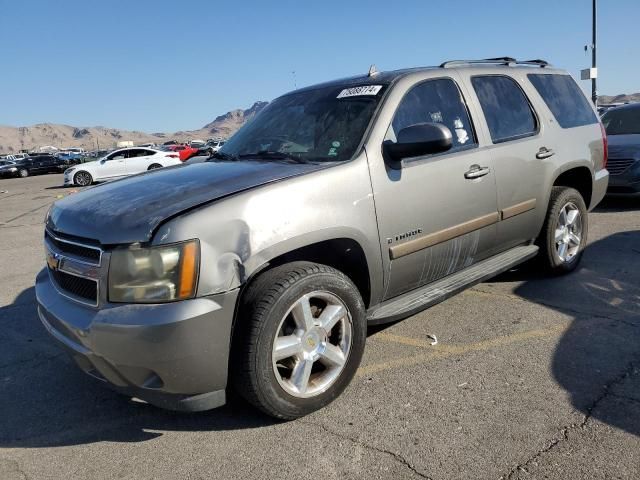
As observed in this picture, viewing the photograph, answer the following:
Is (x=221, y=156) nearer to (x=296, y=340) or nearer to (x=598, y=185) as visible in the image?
(x=296, y=340)

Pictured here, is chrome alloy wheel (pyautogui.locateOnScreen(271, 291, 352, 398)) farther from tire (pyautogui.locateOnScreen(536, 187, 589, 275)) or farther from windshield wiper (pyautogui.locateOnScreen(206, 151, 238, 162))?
tire (pyautogui.locateOnScreen(536, 187, 589, 275))

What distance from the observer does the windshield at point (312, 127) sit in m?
3.33

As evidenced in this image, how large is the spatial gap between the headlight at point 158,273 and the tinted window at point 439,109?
1666 mm

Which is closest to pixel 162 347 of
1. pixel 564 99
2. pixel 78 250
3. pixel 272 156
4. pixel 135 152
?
pixel 78 250

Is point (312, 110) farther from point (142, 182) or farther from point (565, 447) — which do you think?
point (565, 447)

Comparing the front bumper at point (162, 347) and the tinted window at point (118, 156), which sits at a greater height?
Result: the tinted window at point (118, 156)

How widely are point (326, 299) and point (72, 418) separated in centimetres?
160

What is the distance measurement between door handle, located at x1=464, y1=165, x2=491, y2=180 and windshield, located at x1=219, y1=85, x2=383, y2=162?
2.66 feet

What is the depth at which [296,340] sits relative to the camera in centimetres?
279

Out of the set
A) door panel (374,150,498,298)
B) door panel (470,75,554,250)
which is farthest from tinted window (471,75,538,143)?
door panel (374,150,498,298)

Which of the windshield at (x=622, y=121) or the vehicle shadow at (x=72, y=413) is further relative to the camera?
the windshield at (x=622, y=121)

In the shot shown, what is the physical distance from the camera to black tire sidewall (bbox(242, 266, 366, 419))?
2.59 metres

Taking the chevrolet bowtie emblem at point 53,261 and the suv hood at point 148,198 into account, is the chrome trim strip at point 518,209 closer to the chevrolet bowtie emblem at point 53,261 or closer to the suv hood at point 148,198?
the suv hood at point 148,198

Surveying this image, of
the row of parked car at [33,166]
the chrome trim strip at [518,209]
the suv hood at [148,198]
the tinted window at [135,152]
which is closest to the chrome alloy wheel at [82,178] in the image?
the tinted window at [135,152]
